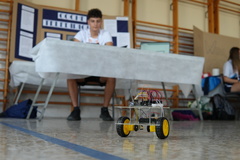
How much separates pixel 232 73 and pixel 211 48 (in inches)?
38.6

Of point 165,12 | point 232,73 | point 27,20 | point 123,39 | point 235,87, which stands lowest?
point 235,87

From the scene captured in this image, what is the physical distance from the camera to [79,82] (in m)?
2.63

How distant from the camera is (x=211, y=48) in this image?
4590 mm

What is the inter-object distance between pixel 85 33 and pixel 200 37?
2.53 metres

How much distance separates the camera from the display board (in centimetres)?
452

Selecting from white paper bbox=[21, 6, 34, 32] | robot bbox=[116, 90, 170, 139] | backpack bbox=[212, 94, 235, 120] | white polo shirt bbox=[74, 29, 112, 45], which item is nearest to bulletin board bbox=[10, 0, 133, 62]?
white paper bbox=[21, 6, 34, 32]

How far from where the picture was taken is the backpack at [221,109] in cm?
355

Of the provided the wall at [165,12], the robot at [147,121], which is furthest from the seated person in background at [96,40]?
the wall at [165,12]

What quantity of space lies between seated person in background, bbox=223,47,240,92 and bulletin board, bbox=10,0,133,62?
134 centimetres

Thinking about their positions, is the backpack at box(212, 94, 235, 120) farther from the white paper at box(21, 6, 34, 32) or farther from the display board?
the white paper at box(21, 6, 34, 32)

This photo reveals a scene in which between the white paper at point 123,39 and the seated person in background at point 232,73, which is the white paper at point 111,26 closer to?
the white paper at point 123,39

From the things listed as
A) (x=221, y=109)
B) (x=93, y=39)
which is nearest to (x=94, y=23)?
(x=93, y=39)

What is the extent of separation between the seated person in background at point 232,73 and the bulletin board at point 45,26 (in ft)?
4.40

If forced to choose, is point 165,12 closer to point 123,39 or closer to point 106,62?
point 123,39
